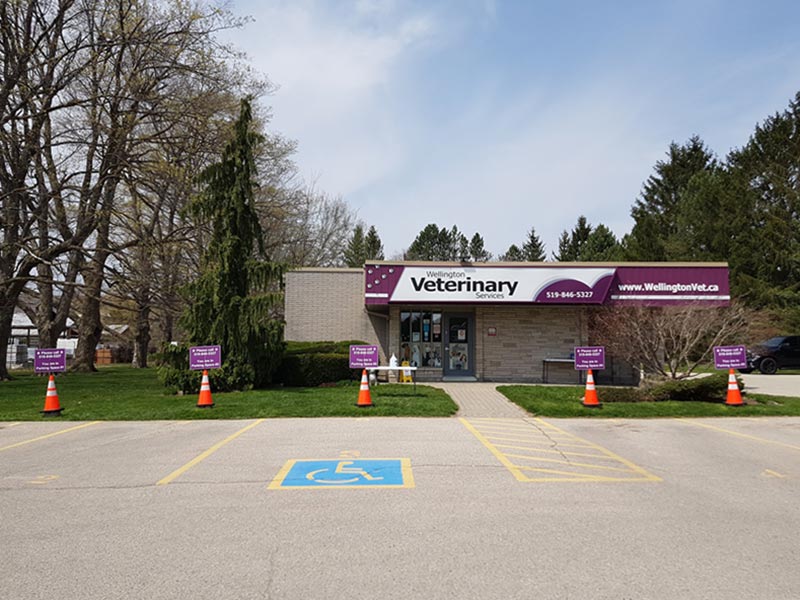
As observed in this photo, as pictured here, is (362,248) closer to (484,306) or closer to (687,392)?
(484,306)

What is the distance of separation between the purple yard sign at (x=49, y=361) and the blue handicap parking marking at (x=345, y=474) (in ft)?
29.8

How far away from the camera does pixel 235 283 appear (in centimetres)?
1664

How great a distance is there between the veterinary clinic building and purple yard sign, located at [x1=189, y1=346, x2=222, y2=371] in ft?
19.5

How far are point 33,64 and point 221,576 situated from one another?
2232 cm

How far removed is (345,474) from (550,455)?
3.09m

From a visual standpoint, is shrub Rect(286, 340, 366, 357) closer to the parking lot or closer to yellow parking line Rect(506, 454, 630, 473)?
the parking lot

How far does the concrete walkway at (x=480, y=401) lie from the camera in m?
12.6

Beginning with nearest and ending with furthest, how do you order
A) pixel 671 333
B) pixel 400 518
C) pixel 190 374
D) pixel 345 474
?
1. pixel 400 518
2. pixel 345 474
3. pixel 671 333
4. pixel 190 374

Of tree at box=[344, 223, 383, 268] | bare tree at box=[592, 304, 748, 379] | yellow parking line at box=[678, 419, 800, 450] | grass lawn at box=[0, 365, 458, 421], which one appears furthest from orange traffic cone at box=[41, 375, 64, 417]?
tree at box=[344, 223, 383, 268]

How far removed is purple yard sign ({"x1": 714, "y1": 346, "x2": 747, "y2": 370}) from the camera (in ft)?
45.3

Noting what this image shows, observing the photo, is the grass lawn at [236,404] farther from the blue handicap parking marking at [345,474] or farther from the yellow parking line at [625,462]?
the blue handicap parking marking at [345,474]

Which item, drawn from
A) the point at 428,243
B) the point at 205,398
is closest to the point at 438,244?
the point at 428,243

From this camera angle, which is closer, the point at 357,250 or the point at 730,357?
the point at 730,357

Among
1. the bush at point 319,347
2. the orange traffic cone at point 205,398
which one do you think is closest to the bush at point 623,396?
the bush at point 319,347
